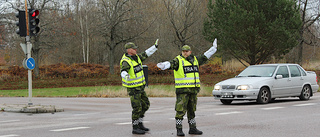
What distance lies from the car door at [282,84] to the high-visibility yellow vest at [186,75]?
7669mm

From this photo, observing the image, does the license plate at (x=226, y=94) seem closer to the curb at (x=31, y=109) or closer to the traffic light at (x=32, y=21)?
the curb at (x=31, y=109)

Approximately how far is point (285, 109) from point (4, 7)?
27100 millimetres

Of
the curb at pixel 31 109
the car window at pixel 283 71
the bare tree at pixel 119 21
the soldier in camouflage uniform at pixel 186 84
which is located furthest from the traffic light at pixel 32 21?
the bare tree at pixel 119 21

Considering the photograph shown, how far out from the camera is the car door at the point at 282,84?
15.3m

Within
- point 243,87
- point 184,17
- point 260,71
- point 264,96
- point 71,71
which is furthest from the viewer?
point 184,17

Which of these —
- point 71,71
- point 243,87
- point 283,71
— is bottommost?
point 243,87

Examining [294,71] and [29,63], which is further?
[294,71]

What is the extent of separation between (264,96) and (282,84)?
1.11m

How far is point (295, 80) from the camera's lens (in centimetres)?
1614

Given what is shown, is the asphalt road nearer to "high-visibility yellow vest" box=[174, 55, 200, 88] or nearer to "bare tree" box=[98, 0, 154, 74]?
"high-visibility yellow vest" box=[174, 55, 200, 88]

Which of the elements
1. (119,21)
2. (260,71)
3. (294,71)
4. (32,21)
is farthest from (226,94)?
(119,21)

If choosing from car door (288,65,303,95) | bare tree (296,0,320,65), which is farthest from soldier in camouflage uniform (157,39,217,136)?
bare tree (296,0,320,65)

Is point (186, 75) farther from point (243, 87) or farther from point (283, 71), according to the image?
point (283, 71)

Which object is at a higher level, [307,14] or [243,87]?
[307,14]
